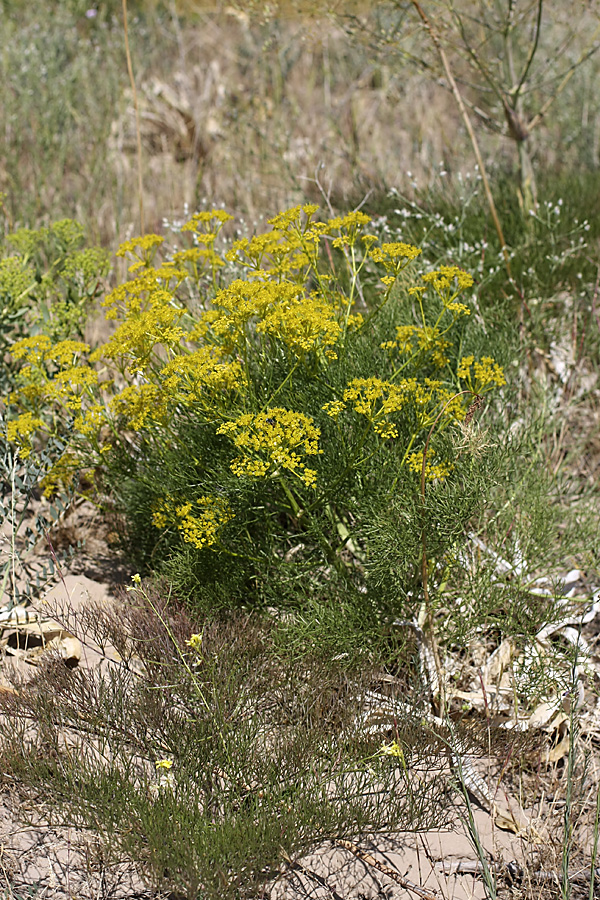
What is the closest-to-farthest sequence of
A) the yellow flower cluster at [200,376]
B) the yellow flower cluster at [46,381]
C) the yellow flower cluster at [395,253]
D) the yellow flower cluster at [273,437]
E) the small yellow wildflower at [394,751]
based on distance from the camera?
the small yellow wildflower at [394,751] → the yellow flower cluster at [273,437] → the yellow flower cluster at [200,376] → the yellow flower cluster at [395,253] → the yellow flower cluster at [46,381]

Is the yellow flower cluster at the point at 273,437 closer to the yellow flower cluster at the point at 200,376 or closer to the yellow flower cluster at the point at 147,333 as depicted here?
the yellow flower cluster at the point at 200,376

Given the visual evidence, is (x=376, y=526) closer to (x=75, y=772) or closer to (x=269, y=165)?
(x=75, y=772)

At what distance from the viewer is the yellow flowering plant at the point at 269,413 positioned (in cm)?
226

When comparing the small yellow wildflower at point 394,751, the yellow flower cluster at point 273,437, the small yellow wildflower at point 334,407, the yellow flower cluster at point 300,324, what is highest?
the yellow flower cluster at point 300,324

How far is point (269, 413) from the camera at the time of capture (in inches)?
84.9

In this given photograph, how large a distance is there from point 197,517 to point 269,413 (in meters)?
0.54

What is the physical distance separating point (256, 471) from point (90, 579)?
1.18m

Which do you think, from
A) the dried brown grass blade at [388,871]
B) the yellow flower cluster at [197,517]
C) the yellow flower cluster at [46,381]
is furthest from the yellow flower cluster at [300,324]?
the dried brown grass blade at [388,871]

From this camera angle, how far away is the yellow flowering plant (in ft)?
7.41

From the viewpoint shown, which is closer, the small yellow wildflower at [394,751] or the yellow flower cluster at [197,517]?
the small yellow wildflower at [394,751]

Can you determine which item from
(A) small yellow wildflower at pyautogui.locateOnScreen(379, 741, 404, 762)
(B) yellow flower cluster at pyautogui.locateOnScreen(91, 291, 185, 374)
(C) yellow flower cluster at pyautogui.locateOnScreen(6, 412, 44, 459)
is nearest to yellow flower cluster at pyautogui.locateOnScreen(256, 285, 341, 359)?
(B) yellow flower cluster at pyautogui.locateOnScreen(91, 291, 185, 374)

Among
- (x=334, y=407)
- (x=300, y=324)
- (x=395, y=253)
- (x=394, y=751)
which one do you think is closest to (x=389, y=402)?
(x=334, y=407)

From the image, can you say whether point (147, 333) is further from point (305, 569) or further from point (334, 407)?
point (305, 569)

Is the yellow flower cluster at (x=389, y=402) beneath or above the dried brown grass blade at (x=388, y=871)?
above
